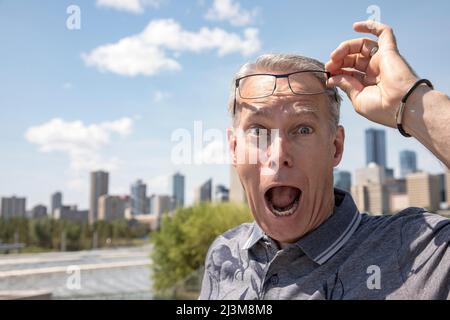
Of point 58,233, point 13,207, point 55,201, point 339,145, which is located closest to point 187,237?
point 339,145

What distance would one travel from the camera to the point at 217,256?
1.82 metres

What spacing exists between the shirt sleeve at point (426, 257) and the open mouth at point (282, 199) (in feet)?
1.24

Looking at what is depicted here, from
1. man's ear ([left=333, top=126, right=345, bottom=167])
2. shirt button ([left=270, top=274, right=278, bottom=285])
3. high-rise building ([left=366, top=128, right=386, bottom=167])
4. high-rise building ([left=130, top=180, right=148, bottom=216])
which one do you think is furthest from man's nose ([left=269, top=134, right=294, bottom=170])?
high-rise building ([left=366, top=128, right=386, bottom=167])

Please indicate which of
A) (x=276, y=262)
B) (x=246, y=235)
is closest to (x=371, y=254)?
(x=276, y=262)

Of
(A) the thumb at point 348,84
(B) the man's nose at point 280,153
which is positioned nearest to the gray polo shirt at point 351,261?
(B) the man's nose at point 280,153

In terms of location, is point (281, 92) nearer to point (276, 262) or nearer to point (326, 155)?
point (326, 155)

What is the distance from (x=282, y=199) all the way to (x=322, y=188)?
149 millimetres

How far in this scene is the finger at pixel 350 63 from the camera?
1.43 meters

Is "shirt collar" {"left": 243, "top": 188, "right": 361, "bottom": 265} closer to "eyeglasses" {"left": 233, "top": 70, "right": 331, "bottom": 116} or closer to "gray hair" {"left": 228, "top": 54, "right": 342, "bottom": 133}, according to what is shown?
"gray hair" {"left": 228, "top": 54, "right": 342, "bottom": 133}

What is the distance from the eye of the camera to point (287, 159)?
1.44 m

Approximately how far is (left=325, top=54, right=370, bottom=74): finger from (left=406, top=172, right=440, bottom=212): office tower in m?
98.9

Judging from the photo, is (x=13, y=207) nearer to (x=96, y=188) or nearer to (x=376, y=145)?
(x=96, y=188)

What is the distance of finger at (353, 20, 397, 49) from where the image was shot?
1327 mm

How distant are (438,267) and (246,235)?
783mm
